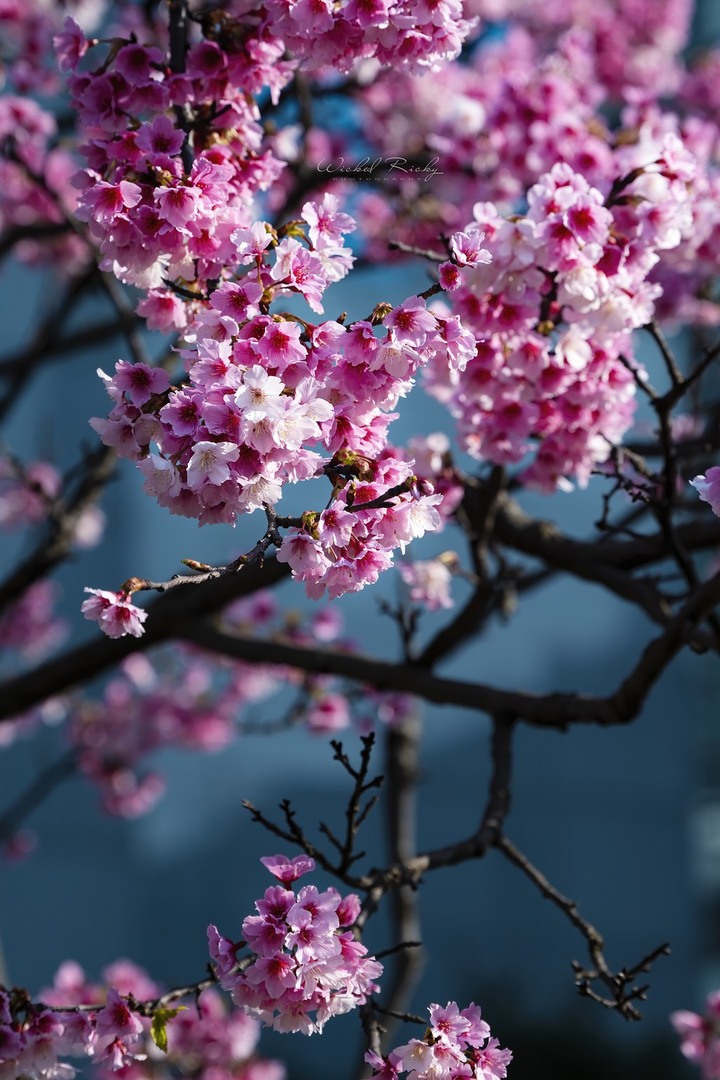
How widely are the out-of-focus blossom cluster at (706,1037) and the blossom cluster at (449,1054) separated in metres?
1.11

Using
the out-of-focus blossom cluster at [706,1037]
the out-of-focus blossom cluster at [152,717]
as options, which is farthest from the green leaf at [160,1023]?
the out-of-focus blossom cluster at [152,717]

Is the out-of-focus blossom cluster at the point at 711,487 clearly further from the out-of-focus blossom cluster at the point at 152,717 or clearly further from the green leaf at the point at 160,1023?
the out-of-focus blossom cluster at the point at 152,717

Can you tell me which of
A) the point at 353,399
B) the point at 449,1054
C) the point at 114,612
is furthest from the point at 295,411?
the point at 449,1054

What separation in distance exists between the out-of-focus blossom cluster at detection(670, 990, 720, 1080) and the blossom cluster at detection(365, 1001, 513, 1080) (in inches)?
43.5

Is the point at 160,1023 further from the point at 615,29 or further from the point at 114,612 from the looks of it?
the point at 615,29

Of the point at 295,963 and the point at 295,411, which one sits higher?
the point at 295,411

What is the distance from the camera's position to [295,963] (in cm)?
165

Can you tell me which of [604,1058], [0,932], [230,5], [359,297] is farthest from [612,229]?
[0,932]

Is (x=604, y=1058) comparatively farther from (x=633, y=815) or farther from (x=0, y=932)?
(x=0, y=932)

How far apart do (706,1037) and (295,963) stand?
1423mm

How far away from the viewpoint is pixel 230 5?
11.4ft

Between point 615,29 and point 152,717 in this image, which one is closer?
point 152,717

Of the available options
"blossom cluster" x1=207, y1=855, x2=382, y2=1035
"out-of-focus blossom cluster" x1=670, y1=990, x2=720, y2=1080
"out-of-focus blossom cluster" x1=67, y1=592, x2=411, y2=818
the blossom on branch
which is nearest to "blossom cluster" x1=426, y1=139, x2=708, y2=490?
the blossom on branch

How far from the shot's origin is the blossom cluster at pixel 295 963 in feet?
5.37
